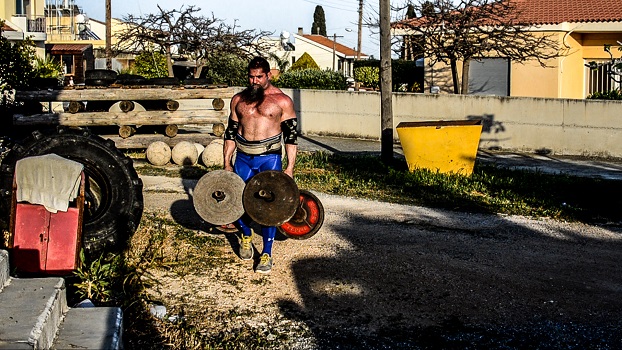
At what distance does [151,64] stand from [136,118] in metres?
21.6

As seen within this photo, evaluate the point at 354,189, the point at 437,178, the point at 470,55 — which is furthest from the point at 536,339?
the point at 470,55

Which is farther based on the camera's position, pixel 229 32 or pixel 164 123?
pixel 229 32

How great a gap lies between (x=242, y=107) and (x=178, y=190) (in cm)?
466

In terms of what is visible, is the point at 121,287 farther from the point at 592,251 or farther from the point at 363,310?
the point at 592,251

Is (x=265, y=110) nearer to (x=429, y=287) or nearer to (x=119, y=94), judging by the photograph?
(x=429, y=287)

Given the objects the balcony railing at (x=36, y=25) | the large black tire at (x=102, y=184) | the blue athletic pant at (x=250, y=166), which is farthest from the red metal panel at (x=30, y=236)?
the balcony railing at (x=36, y=25)

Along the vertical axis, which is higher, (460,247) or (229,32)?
(229,32)

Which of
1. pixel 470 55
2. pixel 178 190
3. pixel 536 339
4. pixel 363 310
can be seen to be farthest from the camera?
pixel 470 55

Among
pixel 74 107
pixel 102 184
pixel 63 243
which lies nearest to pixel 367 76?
pixel 74 107

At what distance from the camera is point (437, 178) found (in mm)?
13844

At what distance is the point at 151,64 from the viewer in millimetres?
38344

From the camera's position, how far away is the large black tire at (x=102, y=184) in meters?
7.90

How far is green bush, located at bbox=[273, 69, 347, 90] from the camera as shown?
2856 centimetres

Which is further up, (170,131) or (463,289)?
(170,131)
